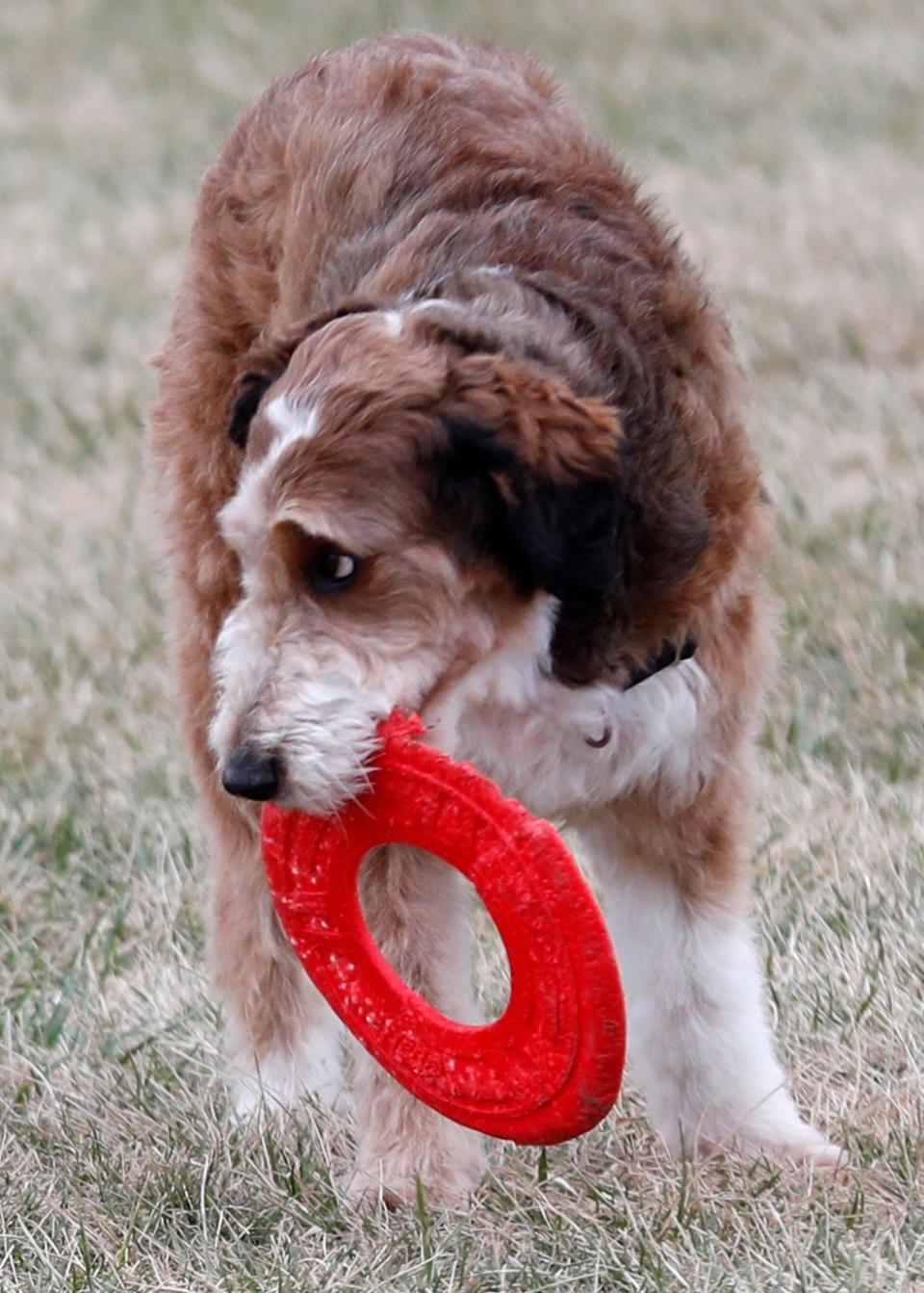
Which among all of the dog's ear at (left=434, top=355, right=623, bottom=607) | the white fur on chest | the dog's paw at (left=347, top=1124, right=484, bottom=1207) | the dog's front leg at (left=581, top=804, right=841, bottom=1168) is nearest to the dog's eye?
the dog's ear at (left=434, top=355, right=623, bottom=607)

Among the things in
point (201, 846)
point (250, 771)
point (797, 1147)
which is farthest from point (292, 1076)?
point (250, 771)

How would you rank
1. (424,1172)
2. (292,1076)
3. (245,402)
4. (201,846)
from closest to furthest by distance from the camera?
(424,1172) → (245,402) → (292,1076) → (201,846)

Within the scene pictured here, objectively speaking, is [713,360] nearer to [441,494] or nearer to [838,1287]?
[441,494]

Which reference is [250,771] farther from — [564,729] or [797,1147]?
[797,1147]

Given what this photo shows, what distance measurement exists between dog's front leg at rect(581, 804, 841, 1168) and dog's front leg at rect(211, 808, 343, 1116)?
702 mm

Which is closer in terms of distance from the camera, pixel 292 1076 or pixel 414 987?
pixel 414 987

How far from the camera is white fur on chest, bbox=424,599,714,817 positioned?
3.50m

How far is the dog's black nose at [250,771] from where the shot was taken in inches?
128

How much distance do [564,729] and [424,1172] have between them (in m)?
0.78

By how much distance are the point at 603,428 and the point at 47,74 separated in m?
12.8

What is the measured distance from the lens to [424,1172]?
3576 millimetres

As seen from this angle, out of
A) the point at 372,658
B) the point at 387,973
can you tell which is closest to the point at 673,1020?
the point at 387,973

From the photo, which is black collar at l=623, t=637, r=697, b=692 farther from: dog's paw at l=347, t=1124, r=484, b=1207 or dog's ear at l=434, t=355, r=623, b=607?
dog's paw at l=347, t=1124, r=484, b=1207

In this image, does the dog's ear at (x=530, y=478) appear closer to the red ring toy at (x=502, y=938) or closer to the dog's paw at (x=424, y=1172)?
the red ring toy at (x=502, y=938)
